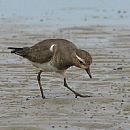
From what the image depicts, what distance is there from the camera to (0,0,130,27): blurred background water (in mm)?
23953

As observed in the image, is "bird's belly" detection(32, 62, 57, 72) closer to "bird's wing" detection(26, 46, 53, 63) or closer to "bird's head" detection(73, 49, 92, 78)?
"bird's wing" detection(26, 46, 53, 63)

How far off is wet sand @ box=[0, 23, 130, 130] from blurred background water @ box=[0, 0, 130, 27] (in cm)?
464

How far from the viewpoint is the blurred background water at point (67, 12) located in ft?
78.6

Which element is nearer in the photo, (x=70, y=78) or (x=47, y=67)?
(x=47, y=67)

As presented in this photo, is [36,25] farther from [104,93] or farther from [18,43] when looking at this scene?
[104,93]

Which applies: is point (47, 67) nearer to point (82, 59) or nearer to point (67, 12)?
point (82, 59)

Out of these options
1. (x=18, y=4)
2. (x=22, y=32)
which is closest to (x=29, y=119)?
(x=22, y=32)

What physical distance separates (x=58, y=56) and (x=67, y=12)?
15.2 m

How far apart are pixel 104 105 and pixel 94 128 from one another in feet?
5.17

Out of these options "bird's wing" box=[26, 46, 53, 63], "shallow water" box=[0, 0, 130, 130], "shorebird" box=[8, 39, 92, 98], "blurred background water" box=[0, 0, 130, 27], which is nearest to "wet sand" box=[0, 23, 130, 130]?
"shallow water" box=[0, 0, 130, 130]

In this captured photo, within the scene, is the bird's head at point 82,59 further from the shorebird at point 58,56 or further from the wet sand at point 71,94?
the wet sand at point 71,94

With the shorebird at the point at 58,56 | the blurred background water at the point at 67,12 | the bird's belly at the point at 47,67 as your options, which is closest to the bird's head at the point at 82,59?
the shorebird at the point at 58,56

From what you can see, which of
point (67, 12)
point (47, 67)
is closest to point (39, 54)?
point (47, 67)

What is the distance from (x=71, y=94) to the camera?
40.0 ft
